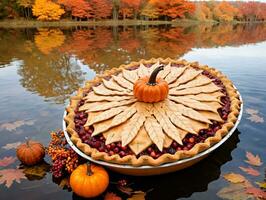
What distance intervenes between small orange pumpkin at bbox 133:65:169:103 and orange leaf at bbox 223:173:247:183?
2.03 m

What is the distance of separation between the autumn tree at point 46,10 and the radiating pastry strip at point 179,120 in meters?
40.9

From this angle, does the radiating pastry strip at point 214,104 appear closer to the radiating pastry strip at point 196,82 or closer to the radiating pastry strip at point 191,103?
the radiating pastry strip at point 191,103

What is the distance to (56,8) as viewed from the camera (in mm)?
42219

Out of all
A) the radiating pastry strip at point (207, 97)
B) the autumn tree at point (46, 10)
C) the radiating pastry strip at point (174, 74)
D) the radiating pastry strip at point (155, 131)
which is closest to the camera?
the radiating pastry strip at point (155, 131)

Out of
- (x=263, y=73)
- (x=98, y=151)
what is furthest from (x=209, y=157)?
(x=263, y=73)

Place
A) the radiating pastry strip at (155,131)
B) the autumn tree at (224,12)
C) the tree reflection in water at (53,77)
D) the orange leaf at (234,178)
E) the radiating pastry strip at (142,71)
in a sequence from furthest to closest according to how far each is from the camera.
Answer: the autumn tree at (224,12), the tree reflection in water at (53,77), the radiating pastry strip at (142,71), the orange leaf at (234,178), the radiating pastry strip at (155,131)

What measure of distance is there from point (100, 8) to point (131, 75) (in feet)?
138

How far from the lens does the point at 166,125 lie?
5156mm

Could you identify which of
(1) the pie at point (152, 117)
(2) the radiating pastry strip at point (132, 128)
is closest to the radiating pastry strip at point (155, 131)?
(1) the pie at point (152, 117)

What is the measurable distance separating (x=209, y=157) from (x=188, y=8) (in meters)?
55.8

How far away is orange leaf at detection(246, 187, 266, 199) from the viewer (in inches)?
188

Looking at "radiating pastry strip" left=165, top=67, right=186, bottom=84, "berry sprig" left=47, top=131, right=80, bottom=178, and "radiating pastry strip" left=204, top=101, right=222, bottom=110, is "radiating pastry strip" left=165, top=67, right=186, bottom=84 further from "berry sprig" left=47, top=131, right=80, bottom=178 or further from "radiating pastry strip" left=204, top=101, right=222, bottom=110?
"berry sprig" left=47, top=131, right=80, bottom=178

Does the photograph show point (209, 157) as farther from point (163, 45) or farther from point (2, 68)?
point (163, 45)

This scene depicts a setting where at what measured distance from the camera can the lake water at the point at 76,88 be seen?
5145 mm
